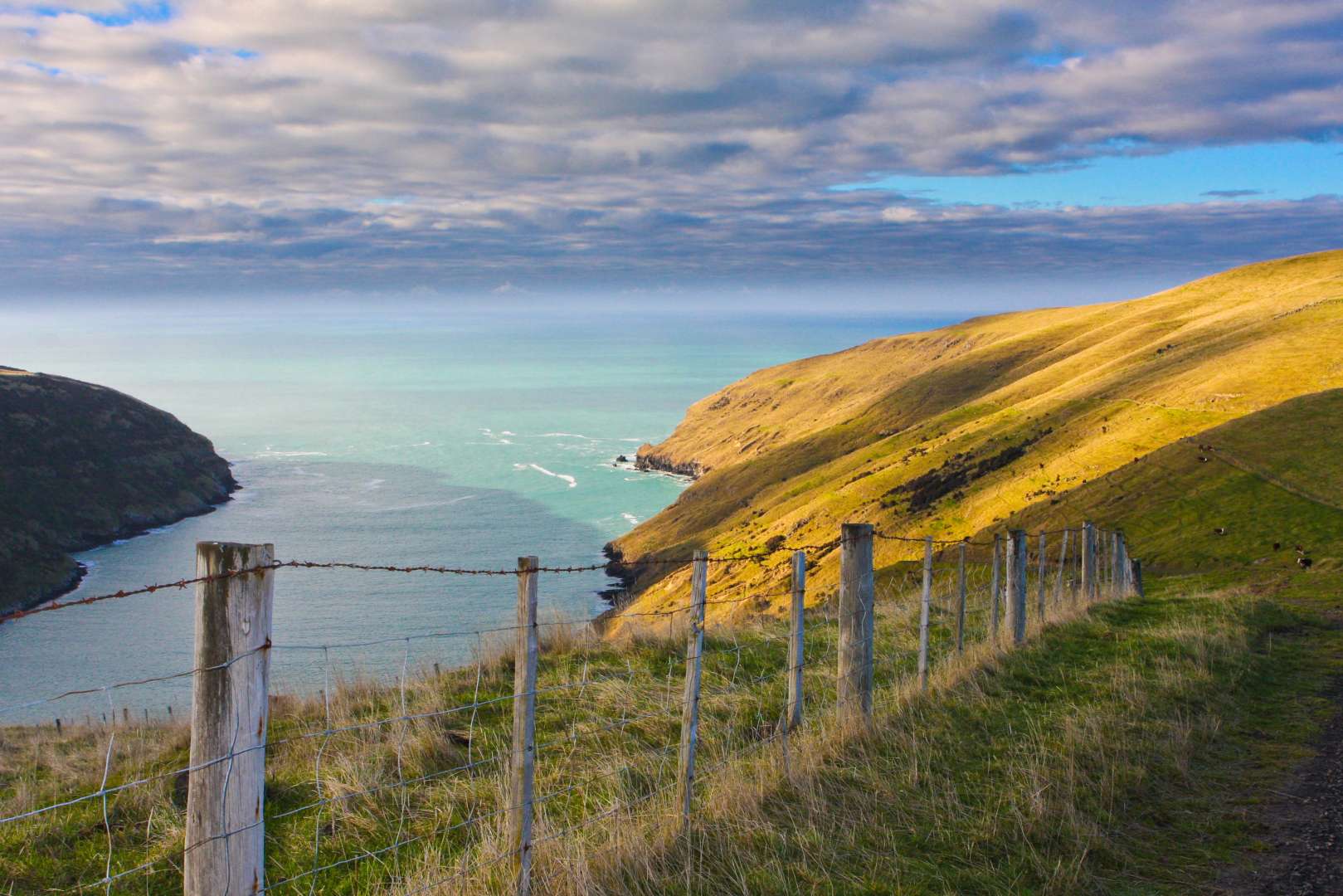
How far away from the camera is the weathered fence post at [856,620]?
9531mm

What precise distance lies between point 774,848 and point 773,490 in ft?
363

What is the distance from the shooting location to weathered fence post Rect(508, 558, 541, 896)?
223 inches

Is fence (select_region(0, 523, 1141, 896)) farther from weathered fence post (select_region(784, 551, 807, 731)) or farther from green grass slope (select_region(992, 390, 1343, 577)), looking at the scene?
green grass slope (select_region(992, 390, 1343, 577))

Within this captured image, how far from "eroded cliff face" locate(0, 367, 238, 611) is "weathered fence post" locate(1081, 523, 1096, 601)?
380 ft

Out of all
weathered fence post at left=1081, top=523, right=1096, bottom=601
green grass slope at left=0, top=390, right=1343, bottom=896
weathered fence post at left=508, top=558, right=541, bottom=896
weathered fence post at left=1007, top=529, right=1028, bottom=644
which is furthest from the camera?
weathered fence post at left=1081, top=523, right=1096, bottom=601

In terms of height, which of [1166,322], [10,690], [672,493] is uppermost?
[1166,322]

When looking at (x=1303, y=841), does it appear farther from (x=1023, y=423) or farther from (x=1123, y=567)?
(x=1023, y=423)

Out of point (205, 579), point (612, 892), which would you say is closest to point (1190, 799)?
point (612, 892)

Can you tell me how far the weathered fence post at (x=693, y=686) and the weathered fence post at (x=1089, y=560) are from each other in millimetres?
14871

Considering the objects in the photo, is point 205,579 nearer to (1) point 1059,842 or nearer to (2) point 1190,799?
(1) point 1059,842

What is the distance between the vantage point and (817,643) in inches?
580

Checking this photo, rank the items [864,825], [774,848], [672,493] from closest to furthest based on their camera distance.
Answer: [774,848]
[864,825]
[672,493]

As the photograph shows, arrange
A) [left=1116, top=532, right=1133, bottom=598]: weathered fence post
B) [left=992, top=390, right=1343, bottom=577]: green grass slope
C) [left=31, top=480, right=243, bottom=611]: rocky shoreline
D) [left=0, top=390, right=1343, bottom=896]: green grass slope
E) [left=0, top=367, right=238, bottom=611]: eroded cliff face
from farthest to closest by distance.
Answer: [left=0, top=367, right=238, bottom=611]: eroded cliff face
[left=31, top=480, right=243, bottom=611]: rocky shoreline
[left=992, top=390, right=1343, bottom=577]: green grass slope
[left=1116, top=532, right=1133, bottom=598]: weathered fence post
[left=0, top=390, right=1343, bottom=896]: green grass slope

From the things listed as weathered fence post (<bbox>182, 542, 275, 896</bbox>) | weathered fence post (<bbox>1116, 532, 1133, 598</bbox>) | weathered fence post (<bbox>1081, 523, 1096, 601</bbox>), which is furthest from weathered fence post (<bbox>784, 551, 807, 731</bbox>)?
weathered fence post (<bbox>1116, 532, 1133, 598</bbox>)
